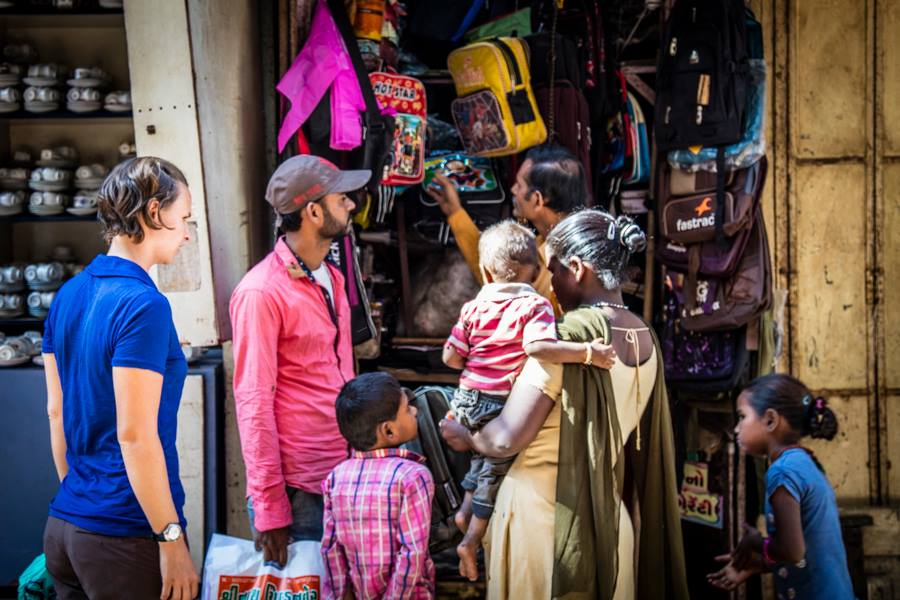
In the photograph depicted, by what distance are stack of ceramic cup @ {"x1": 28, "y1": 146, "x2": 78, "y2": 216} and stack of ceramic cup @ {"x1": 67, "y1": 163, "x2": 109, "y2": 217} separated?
0.06m

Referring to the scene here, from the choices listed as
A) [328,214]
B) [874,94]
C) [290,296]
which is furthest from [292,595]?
[874,94]

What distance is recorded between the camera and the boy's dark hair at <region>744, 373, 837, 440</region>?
10.9 ft

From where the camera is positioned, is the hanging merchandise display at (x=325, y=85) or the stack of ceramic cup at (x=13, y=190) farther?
the stack of ceramic cup at (x=13, y=190)

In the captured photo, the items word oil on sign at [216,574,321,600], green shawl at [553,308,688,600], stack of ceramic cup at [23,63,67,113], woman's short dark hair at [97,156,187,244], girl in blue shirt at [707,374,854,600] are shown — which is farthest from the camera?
stack of ceramic cup at [23,63,67,113]

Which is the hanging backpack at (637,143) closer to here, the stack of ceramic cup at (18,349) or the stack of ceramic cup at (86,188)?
the stack of ceramic cup at (86,188)

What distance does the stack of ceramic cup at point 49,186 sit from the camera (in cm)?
478

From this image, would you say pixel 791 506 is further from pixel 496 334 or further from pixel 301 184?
pixel 301 184

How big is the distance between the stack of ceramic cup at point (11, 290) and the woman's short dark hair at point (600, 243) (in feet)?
10.7

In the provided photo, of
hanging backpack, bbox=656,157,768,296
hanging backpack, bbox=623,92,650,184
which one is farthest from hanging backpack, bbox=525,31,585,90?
hanging backpack, bbox=656,157,768,296

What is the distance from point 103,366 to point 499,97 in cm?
263

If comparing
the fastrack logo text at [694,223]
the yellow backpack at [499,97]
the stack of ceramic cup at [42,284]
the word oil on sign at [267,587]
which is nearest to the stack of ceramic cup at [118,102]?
the stack of ceramic cup at [42,284]

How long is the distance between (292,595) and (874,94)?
12.6ft

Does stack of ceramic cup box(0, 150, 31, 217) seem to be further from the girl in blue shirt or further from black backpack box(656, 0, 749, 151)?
the girl in blue shirt

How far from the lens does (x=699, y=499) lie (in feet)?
15.8
